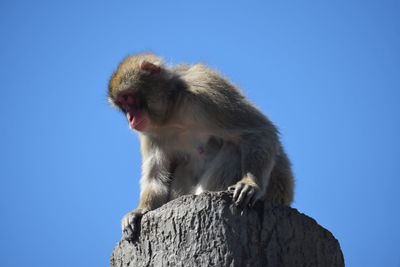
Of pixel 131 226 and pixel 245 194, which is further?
pixel 131 226

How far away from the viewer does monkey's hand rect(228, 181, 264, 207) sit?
4125 millimetres

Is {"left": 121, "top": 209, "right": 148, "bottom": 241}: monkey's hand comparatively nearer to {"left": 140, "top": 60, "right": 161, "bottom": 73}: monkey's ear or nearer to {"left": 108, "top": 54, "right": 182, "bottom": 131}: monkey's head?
{"left": 108, "top": 54, "right": 182, "bottom": 131}: monkey's head

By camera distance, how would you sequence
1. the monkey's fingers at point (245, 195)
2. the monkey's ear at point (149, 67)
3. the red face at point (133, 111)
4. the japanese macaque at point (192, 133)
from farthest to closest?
the monkey's ear at point (149, 67) < the red face at point (133, 111) < the japanese macaque at point (192, 133) < the monkey's fingers at point (245, 195)

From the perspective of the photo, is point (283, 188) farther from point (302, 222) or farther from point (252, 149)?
point (302, 222)

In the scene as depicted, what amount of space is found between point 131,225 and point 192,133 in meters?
1.42

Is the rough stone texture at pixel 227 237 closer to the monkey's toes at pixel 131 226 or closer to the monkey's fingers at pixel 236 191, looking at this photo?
the monkey's fingers at pixel 236 191

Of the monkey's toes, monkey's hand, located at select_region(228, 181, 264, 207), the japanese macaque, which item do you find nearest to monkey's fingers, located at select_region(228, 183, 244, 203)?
monkey's hand, located at select_region(228, 181, 264, 207)

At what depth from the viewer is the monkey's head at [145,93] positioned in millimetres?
5676

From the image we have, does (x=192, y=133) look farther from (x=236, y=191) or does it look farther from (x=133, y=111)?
(x=236, y=191)

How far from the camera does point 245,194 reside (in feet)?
14.0

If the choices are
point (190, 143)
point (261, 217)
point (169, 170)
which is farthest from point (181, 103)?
point (261, 217)

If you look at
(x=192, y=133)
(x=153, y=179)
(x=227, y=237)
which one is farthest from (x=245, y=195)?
(x=153, y=179)

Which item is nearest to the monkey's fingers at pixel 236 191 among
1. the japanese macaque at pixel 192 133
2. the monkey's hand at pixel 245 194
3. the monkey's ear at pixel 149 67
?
the monkey's hand at pixel 245 194

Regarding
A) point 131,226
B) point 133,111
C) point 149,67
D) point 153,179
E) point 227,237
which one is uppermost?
point 149,67
